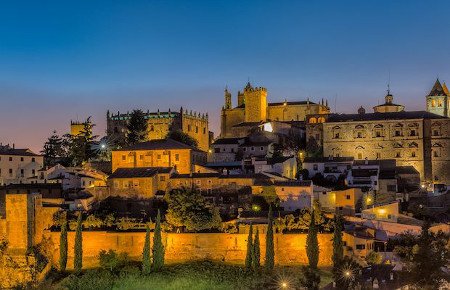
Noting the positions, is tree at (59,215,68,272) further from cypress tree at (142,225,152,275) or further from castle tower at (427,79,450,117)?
castle tower at (427,79,450,117)

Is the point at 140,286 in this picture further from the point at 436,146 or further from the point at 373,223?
the point at 436,146

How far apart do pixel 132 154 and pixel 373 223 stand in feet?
70.4

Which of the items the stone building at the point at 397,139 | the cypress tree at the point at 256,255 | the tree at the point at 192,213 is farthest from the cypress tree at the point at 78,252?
the stone building at the point at 397,139

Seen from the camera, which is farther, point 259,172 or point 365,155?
point 365,155

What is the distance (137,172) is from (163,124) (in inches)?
984

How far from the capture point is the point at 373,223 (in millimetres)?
43312

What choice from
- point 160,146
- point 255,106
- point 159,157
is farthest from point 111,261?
point 255,106

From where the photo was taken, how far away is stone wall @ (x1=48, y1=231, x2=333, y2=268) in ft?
131

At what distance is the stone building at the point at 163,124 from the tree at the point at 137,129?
3.47 meters

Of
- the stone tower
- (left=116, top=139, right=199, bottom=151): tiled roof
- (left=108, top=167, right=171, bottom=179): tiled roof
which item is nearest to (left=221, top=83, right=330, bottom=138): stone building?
the stone tower

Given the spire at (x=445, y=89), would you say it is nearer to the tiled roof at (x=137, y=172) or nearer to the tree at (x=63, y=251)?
the tiled roof at (x=137, y=172)

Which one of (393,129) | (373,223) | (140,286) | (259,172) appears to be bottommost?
(140,286)

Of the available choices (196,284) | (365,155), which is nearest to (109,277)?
(196,284)

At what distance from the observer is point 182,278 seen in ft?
127
